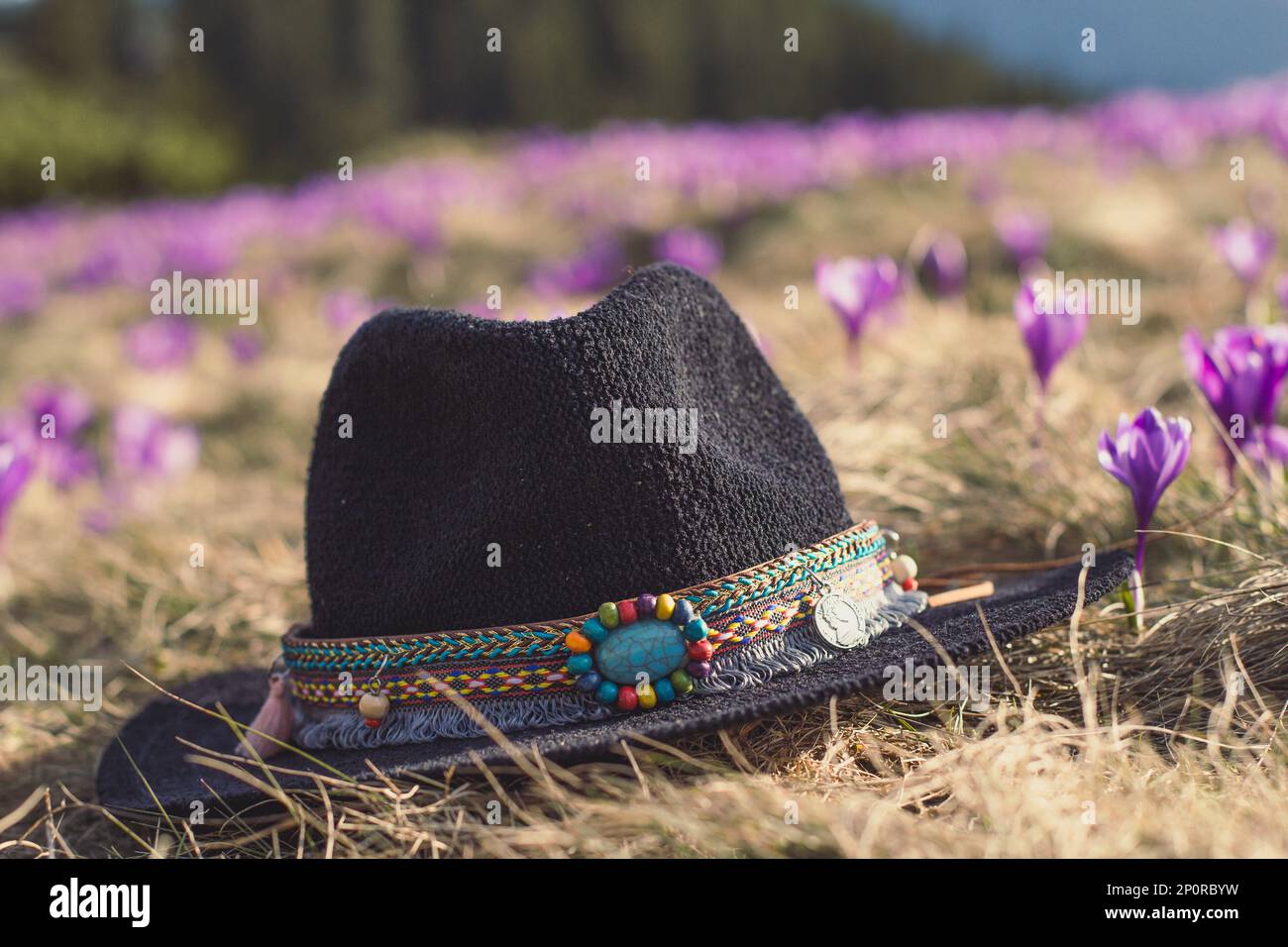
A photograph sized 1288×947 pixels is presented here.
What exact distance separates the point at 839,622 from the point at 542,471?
560mm

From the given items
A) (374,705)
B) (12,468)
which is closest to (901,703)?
(374,705)

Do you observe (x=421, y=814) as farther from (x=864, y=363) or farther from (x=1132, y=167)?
(x=1132, y=167)

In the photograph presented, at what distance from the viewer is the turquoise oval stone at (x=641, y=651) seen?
6.11 feet

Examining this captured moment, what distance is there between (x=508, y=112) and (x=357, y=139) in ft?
9.01

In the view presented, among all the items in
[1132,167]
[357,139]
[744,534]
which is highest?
[357,139]

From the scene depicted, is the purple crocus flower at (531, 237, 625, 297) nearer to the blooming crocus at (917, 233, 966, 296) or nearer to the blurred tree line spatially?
the blooming crocus at (917, 233, 966, 296)

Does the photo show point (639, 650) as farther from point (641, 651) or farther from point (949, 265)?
point (949, 265)

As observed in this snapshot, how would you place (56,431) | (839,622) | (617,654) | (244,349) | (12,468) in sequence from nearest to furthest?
(617,654)
(839,622)
(12,468)
(56,431)
(244,349)

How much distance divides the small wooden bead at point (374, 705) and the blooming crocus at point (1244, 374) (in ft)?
6.14

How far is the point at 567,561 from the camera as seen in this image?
193 cm

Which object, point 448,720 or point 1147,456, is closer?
point 448,720
